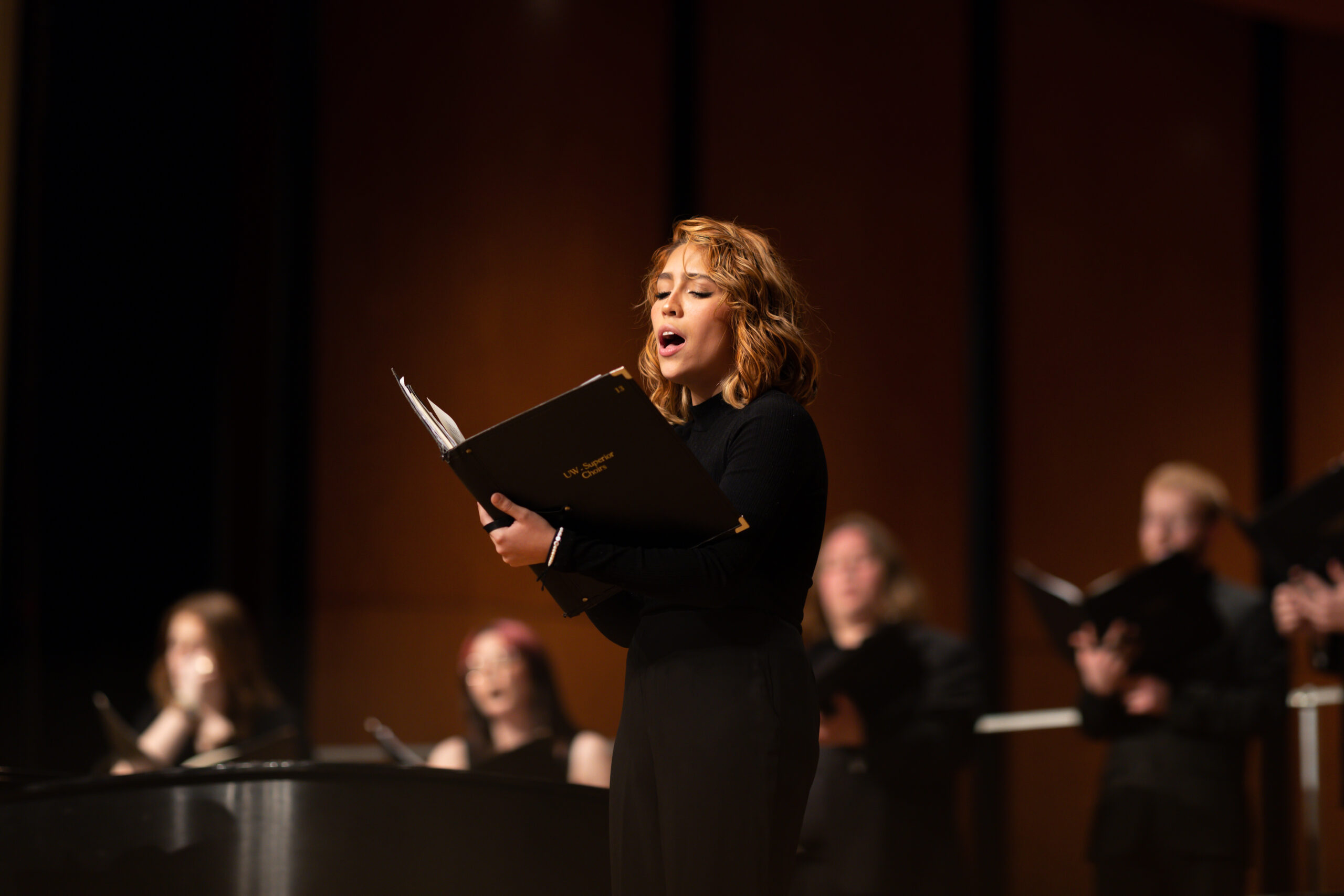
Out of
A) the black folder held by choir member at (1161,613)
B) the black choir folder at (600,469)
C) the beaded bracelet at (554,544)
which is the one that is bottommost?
the black folder held by choir member at (1161,613)

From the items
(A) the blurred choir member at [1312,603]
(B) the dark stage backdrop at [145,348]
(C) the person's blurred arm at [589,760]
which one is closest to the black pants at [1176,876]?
(A) the blurred choir member at [1312,603]

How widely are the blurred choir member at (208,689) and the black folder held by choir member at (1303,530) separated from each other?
2.54 m

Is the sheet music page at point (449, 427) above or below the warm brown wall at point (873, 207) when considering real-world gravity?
below

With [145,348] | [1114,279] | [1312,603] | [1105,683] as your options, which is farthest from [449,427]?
[1114,279]

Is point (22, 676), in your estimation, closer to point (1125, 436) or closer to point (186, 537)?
point (186, 537)

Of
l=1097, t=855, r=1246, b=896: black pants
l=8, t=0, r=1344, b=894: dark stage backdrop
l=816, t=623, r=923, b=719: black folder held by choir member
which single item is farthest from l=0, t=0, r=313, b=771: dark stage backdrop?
l=1097, t=855, r=1246, b=896: black pants

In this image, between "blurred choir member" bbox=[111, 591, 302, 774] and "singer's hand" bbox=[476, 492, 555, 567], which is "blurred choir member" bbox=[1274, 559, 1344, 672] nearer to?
"singer's hand" bbox=[476, 492, 555, 567]

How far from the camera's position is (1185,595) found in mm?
3287

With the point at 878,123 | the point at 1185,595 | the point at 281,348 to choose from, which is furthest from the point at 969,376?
the point at 281,348

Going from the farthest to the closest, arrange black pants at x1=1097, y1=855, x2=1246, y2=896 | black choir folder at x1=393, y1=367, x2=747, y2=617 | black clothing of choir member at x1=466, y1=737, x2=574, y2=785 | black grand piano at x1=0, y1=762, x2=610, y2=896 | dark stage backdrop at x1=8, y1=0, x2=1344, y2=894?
1. dark stage backdrop at x1=8, y1=0, x2=1344, y2=894
2. black pants at x1=1097, y1=855, x2=1246, y2=896
3. black clothing of choir member at x1=466, y1=737, x2=574, y2=785
4. black grand piano at x1=0, y1=762, x2=610, y2=896
5. black choir folder at x1=393, y1=367, x2=747, y2=617

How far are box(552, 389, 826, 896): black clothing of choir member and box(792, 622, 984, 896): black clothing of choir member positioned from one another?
1.43 metres

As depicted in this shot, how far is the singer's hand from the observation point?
1551mm

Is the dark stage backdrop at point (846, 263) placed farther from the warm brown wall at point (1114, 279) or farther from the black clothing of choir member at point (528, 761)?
the black clothing of choir member at point (528, 761)

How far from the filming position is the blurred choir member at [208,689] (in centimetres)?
358
